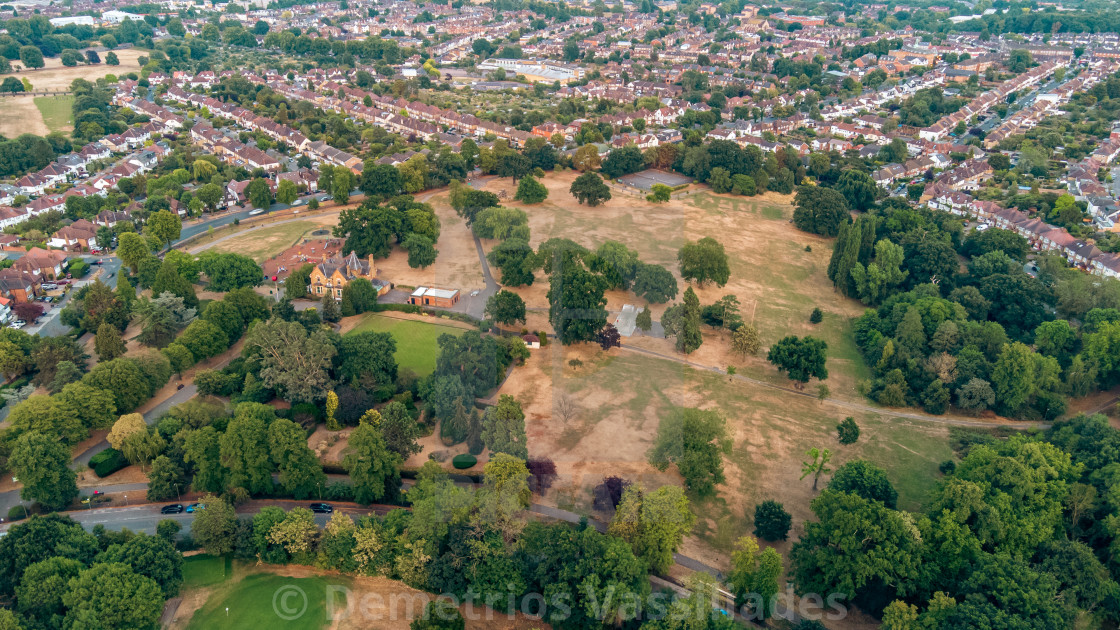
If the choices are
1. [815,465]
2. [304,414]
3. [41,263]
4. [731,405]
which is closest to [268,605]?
[304,414]

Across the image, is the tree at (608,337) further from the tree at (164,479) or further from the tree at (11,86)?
the tree at (11,86)

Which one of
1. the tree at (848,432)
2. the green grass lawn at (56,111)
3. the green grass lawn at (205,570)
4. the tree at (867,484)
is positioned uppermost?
the tree at (867,484)

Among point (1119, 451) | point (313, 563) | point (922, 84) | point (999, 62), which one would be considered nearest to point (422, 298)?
point (313, 563)

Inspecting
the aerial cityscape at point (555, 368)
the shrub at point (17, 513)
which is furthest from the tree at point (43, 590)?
the shrub at point (17, 513)

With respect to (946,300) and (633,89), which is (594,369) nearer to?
(946,300)

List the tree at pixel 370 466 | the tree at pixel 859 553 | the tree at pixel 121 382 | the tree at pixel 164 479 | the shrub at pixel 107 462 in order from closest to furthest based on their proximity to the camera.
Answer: the tree at pixel 859 553, the tree at pixel 370 466, the tree at pixel 164 479, the shrub at pixel 107 462, the tree at pixel 121 382

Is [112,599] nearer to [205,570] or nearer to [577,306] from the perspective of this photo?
[205,570]

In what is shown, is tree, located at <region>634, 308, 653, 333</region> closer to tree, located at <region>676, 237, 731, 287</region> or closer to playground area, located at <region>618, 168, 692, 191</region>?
tree, located at <region>676, 237, 731, 287</region>
